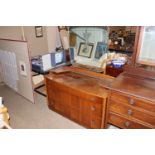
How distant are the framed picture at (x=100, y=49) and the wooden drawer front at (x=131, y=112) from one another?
Result: 31.8 inches

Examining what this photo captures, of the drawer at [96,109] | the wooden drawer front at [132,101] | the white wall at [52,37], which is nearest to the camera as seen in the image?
the wooden drawer front at [132,101]

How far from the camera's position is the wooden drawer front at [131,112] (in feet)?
4.96

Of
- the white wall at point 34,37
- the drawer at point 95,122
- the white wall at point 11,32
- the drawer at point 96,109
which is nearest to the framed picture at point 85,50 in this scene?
the drawer at point 96,109

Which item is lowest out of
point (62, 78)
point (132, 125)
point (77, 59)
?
point (132, 125)

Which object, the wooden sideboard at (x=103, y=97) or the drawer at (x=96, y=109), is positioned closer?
the wooden sideboard at (x=103, y=97)

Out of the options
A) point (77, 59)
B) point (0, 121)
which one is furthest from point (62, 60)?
point (0, 121)

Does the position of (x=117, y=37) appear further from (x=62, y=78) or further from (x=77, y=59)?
(x=62, y=78)

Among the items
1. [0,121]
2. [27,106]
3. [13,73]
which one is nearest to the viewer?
[0,121]

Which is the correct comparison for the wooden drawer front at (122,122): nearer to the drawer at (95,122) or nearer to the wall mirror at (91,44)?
the drawer at (95,122)

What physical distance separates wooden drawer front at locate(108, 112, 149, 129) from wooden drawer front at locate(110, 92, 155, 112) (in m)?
0.22

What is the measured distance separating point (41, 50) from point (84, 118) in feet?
8.64

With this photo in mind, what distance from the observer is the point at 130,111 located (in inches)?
64.0

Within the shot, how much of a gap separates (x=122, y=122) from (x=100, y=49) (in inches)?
41.4
